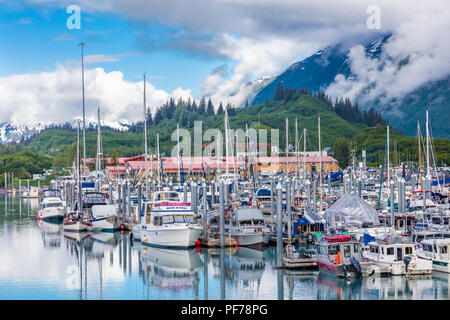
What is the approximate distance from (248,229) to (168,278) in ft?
30.1

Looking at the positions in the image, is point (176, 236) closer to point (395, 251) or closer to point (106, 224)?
point (106, 224)

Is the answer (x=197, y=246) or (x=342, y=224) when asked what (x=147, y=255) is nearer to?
(x=197, y=246)

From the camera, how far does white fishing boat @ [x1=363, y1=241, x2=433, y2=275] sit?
98.1 feet

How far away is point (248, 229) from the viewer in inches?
1563

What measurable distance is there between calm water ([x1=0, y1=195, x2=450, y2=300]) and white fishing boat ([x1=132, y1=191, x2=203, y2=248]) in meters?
0.66

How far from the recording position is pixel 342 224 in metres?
38.7

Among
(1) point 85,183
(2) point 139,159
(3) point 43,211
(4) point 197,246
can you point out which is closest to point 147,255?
(4) point 197,246

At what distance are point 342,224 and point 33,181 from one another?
132042mm

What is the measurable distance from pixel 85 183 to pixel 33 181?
86.8 metres

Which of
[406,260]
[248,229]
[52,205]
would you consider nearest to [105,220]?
[248,229]
